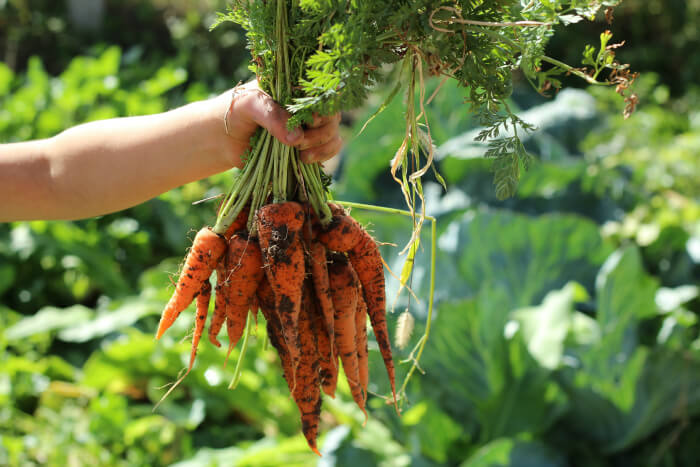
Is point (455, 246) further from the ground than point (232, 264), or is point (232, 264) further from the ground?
point (232, 264)

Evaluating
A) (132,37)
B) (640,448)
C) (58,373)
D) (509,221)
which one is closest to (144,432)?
(58,373)

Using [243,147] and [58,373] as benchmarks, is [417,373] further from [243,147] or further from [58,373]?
[58,373]

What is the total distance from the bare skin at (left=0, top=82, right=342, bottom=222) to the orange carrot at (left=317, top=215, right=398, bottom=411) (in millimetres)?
157

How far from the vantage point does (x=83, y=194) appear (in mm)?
1287

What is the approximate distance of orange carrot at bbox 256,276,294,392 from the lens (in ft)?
4.18

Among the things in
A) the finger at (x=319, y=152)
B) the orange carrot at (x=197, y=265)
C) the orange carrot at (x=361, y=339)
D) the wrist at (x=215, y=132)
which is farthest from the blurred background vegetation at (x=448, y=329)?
the finger at (x=319, y=152)

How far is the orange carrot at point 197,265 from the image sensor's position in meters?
1.22

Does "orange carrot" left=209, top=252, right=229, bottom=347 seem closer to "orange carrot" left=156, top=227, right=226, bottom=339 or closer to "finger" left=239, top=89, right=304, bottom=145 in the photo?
"orange carrot" left=156, top=227, right=226, bottom=339

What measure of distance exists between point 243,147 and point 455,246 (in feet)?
6.13

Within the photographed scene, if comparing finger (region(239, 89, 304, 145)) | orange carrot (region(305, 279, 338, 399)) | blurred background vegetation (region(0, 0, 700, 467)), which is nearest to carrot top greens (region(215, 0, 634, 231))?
finger (region(239, 89, 304, 145))

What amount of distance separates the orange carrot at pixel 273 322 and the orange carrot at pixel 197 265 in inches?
4.9

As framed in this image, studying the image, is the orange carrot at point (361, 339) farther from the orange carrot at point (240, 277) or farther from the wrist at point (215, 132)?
the wrist at point (215, 132)

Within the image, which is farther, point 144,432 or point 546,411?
point 144,432

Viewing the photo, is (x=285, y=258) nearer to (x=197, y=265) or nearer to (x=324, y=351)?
(x=197, y=265)
